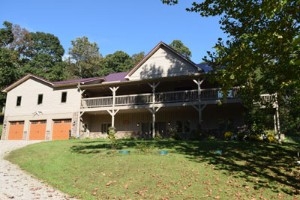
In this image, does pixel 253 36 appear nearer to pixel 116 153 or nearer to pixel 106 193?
pixel 106 193

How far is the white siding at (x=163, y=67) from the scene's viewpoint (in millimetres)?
29219

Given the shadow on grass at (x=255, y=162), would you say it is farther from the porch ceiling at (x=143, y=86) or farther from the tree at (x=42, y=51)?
the tree at (x=42, y=51)

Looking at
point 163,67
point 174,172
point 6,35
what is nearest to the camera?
point 174,172

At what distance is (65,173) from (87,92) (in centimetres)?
2111

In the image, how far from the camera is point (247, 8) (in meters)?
11.4

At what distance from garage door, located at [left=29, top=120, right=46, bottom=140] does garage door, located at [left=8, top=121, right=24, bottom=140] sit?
4.34 feet

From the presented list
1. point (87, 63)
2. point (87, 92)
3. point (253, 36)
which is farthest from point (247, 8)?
point (87, 63)

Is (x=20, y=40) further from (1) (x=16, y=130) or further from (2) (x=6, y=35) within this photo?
(1) (x=16, y=130)

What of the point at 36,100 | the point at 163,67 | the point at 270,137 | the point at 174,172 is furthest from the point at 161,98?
the point at 174,172

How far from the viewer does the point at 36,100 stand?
35.2 metres

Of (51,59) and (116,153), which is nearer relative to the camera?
(116,153)

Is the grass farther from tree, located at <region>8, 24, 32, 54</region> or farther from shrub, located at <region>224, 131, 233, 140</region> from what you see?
tree, located at <region>8, 24, 32, 54</region>

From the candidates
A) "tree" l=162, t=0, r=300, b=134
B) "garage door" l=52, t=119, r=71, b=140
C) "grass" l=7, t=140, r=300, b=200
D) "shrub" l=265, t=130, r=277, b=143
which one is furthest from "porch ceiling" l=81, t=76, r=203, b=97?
"tree" l=162, t=0, r=300, b=134

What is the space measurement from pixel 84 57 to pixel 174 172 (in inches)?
2304
